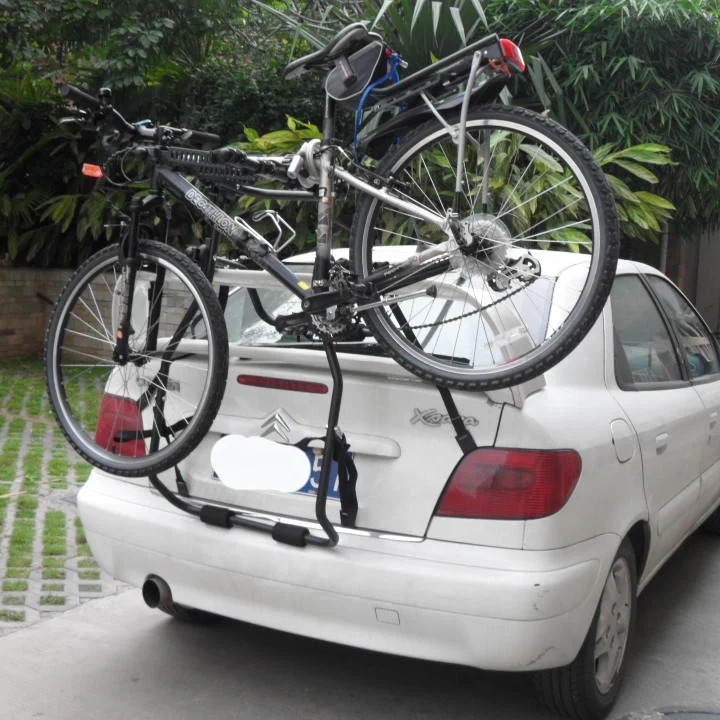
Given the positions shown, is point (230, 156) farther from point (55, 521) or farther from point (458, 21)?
point (458, 21)

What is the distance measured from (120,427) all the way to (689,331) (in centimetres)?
275

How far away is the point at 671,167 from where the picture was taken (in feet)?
33.1

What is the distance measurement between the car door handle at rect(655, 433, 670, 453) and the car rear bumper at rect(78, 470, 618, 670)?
0.62 meters

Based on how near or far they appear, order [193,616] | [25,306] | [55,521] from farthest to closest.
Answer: [25,306], [55,521], [193,616]

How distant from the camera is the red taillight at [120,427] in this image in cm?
352

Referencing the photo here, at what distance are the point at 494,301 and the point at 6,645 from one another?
2.34 metres

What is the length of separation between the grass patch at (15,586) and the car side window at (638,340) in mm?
2770

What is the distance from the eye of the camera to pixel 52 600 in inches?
171

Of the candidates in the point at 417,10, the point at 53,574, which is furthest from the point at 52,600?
the point at 417,10

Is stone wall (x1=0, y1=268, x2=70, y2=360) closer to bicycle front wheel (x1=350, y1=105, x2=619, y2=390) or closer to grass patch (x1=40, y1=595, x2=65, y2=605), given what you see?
grass patch (x1=40, y1=595, x2=65, y2=605)

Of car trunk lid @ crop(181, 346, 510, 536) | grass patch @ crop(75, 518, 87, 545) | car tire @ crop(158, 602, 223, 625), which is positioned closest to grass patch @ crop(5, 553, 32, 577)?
grass patch @ crop(75, 518, 87, 545)

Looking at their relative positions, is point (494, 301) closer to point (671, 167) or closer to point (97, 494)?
point (97, 494)

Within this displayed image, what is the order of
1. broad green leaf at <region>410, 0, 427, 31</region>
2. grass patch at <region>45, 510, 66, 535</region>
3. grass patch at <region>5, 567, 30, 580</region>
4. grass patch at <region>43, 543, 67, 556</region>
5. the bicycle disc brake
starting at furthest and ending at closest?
1. broad green leaf at <region>410, 0, 427, 31</region>
2. grass patch at <region>45, 510, 66, 535</region>
3. grass patch at <region>43, 543, 67, 556</region>
4. grass patch at <region>5, 567, 30, 580</region>
5. the bicycle disc brake

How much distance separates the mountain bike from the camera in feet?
9.79
